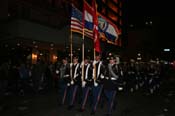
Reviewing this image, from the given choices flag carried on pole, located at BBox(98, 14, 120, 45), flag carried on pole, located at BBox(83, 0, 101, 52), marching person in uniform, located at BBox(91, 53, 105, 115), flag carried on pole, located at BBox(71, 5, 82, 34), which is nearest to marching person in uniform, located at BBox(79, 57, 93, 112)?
marching person in uniform, located at BBox(91, 53, 105, 115)

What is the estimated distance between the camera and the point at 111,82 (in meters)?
10.9

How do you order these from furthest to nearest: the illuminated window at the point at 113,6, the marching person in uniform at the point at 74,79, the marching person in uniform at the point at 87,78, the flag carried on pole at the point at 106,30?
the illuminated window at the point at 113,6, the flag carried on pole at the point at 106,30, the marching person in uniform at the point at 74,79, the marching person in uniform at the point at 87,78

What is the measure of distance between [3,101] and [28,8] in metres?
18.4

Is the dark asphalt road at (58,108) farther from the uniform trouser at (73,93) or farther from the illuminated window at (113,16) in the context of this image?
the illuminated window at (113,16)

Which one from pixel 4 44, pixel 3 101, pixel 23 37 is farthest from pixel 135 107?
pixel 4 44

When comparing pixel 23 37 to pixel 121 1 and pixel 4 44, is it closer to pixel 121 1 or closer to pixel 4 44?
pixel 4 44

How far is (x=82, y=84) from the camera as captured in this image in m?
11.8

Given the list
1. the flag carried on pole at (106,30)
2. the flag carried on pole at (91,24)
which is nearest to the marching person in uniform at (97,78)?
the flag carried on pole at (91,24)

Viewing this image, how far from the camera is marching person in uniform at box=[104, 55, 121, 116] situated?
1088 cm

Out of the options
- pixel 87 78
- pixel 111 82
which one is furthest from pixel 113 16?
pixel 111 82

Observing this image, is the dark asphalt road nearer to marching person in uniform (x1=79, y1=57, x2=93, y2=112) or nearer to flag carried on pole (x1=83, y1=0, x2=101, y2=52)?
marching person in uniform (x1=79, y1=57, x2=93, y2=112)

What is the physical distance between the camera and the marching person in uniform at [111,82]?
1088cm

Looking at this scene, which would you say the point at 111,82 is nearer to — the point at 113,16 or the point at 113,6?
the point at 113,16

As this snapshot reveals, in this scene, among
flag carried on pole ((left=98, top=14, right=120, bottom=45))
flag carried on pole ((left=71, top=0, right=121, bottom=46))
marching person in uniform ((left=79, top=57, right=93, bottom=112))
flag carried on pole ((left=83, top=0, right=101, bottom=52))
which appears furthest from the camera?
flag carried on pole ((left=98, top=14, right=120, bottom=45))
